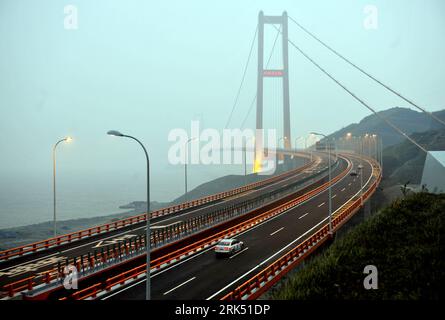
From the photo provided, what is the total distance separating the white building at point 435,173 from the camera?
5446cm

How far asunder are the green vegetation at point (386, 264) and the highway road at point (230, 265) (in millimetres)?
2963

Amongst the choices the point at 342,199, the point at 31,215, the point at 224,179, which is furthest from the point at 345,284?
the point at 31,215

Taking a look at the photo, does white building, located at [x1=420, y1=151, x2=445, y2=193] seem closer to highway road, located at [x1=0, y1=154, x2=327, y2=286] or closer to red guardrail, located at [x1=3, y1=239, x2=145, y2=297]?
highway road, located at [x1=0, y1=154, x2=327, y2=286]

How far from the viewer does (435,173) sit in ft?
188

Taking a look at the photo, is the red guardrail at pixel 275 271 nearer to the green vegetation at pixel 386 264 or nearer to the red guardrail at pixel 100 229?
the green vegetation at pixel 386 264

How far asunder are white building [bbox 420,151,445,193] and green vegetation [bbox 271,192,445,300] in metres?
26.1

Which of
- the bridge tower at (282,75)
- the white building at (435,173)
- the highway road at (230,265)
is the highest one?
the bridge tower at (282,75)

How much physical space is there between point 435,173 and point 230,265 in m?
43.5

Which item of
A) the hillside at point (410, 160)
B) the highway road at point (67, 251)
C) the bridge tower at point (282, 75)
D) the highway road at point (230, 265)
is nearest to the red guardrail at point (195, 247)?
the highway road at point (230, 265)

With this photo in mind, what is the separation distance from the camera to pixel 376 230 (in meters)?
28.9

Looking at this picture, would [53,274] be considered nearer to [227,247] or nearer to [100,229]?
[227,247]

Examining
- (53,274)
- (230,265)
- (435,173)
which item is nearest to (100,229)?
(53,274)

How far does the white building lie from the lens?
54456 mm
